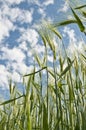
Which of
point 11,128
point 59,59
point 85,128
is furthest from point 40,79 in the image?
point 85,128

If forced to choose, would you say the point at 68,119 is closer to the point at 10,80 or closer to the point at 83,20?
the point at 10,80

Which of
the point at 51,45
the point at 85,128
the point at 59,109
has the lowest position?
the point at 85,128

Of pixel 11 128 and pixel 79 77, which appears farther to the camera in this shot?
pixel 11 128

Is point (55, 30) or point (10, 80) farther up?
point (55, 30)

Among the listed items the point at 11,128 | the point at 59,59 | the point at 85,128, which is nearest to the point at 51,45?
the point at 59,59

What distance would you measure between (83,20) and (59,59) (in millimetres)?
536

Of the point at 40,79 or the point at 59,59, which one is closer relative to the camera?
the point at 59,59

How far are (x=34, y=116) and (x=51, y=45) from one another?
79 centimetres

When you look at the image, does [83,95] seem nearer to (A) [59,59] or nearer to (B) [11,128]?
(A) [59,59]

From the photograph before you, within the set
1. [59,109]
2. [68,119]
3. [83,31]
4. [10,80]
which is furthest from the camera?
[10,80]

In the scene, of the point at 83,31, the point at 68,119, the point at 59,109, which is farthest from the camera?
the point at 68,119

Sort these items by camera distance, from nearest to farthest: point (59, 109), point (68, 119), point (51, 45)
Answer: point (59, 109) < point (51, 45) < point (68, 119)

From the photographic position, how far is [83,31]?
1.06 metres

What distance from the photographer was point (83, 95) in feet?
5.53
